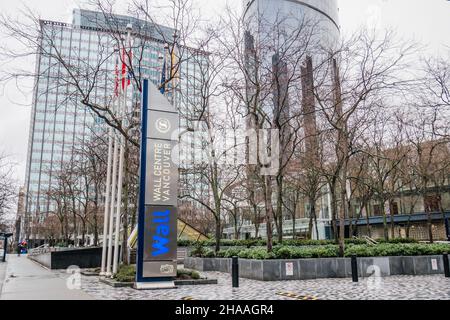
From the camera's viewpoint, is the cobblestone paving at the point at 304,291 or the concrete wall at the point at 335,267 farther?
the concrete wall at the point at 335,267

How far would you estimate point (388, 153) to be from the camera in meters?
27.9

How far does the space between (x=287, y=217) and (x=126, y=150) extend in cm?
5449

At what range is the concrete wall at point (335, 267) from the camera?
1543cm

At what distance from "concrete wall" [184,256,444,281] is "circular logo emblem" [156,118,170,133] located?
6489mm

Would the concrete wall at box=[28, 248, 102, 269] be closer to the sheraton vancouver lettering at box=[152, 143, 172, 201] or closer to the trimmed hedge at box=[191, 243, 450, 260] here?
the trimmed hedge at box=[191, 243, 450, 260]

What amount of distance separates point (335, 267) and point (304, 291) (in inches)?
190

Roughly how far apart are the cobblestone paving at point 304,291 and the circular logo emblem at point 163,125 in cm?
530

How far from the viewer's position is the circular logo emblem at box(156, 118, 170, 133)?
44.0 feet

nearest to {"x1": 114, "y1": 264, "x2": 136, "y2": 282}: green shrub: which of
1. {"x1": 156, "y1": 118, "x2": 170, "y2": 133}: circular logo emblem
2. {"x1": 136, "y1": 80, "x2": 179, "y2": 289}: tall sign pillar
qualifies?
{"x1": 136, "y1": 80, "x2": 179, "y2": 289}: tall sign pillar

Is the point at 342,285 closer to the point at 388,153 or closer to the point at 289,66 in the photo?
the point at 289,66

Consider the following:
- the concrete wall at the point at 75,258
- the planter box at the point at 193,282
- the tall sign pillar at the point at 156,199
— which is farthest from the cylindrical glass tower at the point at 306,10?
the concrete wall at the point at 75,258

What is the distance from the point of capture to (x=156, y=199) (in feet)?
42.1

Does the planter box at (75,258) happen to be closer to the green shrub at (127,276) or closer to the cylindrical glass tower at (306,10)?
the green shrub at (127,276)

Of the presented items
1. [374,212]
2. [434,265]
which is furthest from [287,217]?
[434,265]
